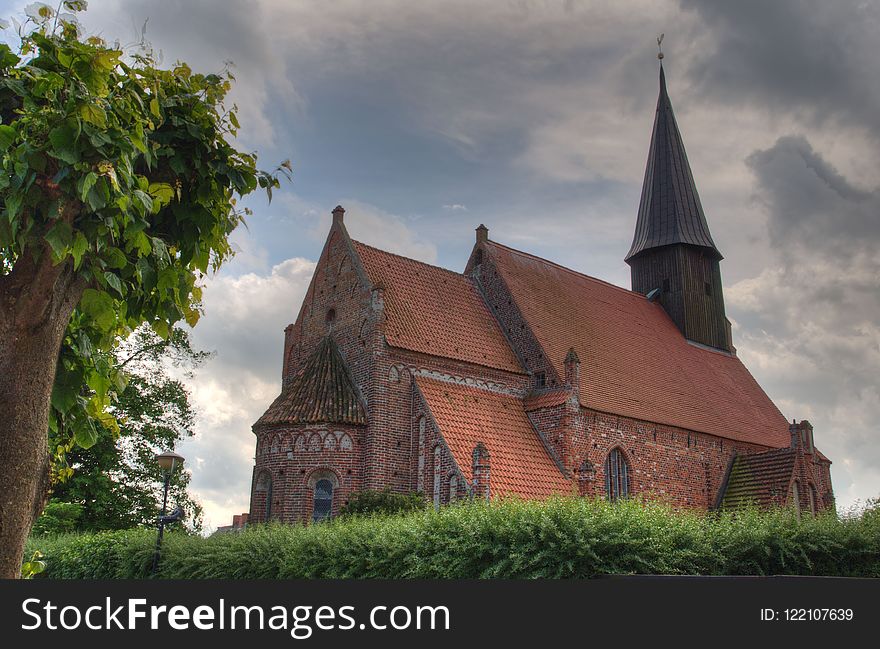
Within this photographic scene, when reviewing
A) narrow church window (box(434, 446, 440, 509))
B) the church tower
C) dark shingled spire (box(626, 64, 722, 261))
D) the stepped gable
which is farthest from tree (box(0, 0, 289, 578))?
dark shingled spire (box(626, 64, 722, 261))

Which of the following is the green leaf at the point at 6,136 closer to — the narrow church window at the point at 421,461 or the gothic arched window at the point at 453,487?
the gothic arched window at the point at 453,487

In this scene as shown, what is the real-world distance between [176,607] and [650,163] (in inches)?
1501

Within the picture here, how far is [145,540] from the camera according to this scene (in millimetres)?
18109

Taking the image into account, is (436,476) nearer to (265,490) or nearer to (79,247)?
(265,490)

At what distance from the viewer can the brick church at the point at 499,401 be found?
2023 cm

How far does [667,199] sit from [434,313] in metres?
17.9

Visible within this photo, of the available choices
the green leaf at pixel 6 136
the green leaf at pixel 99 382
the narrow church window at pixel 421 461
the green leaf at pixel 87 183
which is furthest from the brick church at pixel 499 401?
the green leaf at pixel 6 136

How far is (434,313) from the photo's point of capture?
24.0 metres

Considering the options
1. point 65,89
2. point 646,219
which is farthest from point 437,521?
point 646,219

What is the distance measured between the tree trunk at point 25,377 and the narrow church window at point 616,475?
1956 centimetres

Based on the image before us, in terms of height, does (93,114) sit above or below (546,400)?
below

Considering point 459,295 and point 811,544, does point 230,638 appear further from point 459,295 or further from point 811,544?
point 459,295

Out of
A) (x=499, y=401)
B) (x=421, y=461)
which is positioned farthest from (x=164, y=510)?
(x=499, y=401)

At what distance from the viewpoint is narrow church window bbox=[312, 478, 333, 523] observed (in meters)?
20.1
